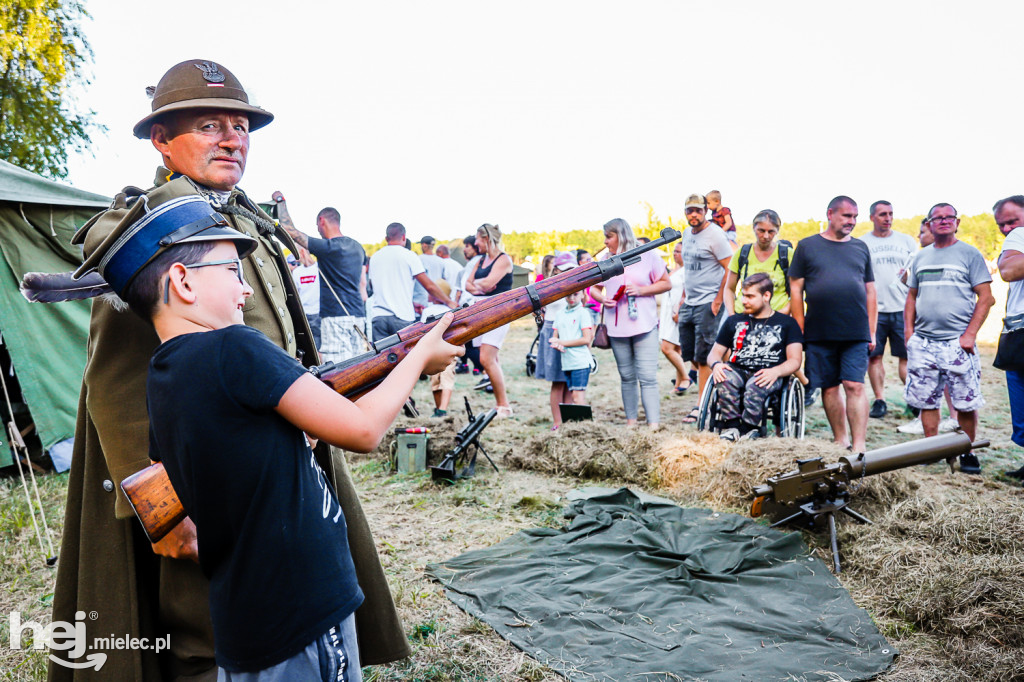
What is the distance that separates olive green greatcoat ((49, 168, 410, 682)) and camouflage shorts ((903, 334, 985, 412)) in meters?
5.91

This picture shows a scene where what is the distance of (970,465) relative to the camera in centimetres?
552

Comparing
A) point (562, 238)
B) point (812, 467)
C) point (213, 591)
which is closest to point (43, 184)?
point (213, 591)

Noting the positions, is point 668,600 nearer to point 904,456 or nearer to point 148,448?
point 904,456

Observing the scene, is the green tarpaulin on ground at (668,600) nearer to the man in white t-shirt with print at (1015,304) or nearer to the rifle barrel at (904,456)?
the rifle barrel at (904,456)

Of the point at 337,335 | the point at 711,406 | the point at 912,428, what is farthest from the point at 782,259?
the point at 337,335

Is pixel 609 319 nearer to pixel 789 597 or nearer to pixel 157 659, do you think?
pixel 789 597

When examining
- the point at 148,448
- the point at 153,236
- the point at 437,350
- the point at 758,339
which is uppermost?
the point at 153,236

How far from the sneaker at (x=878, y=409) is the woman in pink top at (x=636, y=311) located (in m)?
2.80

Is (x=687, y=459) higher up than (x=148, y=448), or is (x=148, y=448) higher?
(x=148, y=448)

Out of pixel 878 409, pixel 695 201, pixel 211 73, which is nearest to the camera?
pixel 211 73

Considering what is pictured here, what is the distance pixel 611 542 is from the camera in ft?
13.6

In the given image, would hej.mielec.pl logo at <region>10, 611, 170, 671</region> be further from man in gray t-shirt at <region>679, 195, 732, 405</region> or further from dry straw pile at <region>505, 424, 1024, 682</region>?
man in gray t-shirt at <region>679, 195, 732, 405</region>

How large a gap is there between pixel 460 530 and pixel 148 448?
9.94ft

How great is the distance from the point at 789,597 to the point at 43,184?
22.3 feet
